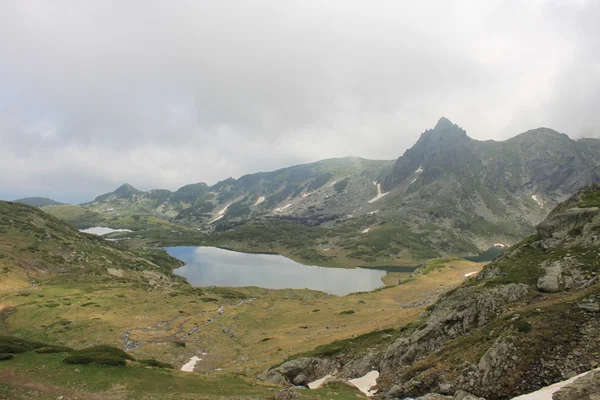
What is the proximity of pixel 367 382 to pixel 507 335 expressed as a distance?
16.2 meters

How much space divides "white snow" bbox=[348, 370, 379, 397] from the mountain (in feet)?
3.05

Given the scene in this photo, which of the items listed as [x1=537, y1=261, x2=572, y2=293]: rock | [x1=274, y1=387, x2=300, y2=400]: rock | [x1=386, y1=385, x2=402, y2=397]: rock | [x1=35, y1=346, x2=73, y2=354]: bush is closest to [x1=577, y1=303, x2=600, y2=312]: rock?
[x1=537, y1=261, x2=572, y2=293]: rock

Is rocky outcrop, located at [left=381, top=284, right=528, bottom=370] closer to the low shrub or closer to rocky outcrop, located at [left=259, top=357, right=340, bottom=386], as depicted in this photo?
the low shrub

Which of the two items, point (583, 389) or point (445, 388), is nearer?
point (583, 389)

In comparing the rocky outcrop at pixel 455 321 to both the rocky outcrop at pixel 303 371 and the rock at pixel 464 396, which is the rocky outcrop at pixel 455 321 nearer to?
the rocky outcrop at pixel 303 371

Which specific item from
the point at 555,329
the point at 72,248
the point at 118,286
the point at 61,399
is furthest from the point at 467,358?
the point at 72,248

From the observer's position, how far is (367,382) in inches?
1377

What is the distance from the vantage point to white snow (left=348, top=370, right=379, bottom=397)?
3200 centimetres

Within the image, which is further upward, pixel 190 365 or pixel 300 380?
pixel 300 380

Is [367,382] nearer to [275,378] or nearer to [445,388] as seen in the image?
→ [445,388]

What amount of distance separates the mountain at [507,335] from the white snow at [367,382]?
929 mm

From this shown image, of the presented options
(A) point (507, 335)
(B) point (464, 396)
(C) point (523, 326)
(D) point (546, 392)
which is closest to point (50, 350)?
(B) point (464, 396)

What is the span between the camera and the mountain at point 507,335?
902 inches

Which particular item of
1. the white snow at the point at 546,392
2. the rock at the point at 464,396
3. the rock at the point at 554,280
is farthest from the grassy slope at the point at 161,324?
the rock at the point at 554,280
